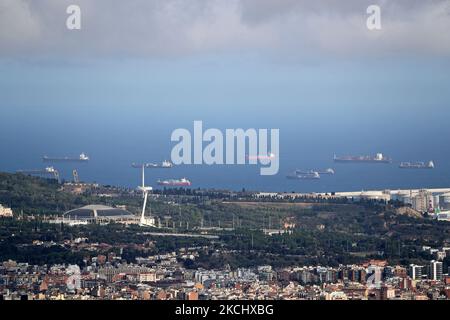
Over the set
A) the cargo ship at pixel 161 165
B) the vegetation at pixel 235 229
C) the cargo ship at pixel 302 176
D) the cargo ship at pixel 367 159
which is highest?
the cargo ship at pixel 367 159

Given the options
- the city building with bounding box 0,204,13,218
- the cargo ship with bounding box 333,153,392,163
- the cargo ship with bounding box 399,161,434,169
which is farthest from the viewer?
the cargo ship with bounding box 399,161,434,169

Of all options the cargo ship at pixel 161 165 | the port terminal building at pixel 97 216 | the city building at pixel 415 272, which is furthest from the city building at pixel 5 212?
the cargo ship at pixel 161 165

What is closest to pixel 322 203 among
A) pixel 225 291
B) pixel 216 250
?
pixel 216 250

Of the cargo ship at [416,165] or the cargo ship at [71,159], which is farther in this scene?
the cargo ship at [416,165]

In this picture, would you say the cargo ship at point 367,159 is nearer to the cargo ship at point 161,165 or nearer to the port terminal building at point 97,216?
the cargo ship at point 161,165

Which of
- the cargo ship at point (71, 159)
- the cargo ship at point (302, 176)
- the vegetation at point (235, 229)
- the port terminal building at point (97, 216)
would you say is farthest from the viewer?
the cargo ship at point (302, 176)

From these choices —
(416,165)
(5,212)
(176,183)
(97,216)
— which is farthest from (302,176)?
(5,212)

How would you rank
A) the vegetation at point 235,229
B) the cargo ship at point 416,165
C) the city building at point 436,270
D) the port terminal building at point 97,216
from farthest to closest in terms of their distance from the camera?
the cargo ship at point 416,165
the port terminal building at point 97,216
the vegetation at point 235,229
the city building at point 436,270

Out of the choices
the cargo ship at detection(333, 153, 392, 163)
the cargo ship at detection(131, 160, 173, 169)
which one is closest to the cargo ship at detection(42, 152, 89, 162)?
the cargo ship at detection(131, 160, 173, 169)

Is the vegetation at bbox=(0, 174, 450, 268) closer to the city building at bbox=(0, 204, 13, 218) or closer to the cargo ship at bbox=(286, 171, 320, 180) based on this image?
the city building at bbox=(0, 204, 13, 218)
